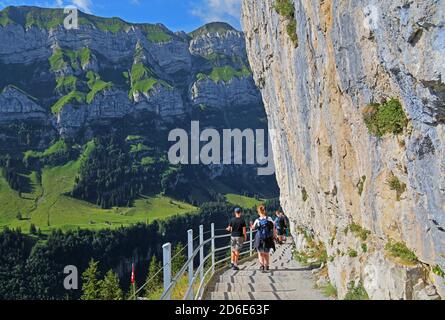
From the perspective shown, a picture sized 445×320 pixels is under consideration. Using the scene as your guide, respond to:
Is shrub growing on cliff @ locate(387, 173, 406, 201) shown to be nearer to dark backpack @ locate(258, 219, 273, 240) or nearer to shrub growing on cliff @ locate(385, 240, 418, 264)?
shrub growing on cliff @ locate(385, 240, 418, 264)

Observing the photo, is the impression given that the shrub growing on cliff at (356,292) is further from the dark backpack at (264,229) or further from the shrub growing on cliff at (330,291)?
the dark backpack at (264,229)

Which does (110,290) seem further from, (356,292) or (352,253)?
(356,292)

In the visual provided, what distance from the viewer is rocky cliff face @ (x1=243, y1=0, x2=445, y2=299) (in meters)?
8.59

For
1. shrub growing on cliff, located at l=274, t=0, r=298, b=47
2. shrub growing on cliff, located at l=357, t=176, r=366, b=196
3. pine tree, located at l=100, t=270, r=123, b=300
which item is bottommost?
pine tree, located at l=100, t=270, r=123, b=300

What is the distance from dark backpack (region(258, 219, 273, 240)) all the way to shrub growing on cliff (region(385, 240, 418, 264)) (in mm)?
4918

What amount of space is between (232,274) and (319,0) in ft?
33.6

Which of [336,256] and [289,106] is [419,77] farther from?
[289,106]

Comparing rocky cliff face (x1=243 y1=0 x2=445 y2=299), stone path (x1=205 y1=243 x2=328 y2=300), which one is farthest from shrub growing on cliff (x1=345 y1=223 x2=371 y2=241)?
stone path (x1=205 y1=243 x2=328 y2=300)

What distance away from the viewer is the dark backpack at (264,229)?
15.6 metres

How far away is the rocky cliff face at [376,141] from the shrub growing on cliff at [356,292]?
0.13 m

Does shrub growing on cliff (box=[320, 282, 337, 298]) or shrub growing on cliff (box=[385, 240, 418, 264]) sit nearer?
shrub growing on cliff (box=[385, 240, 418, 264])
